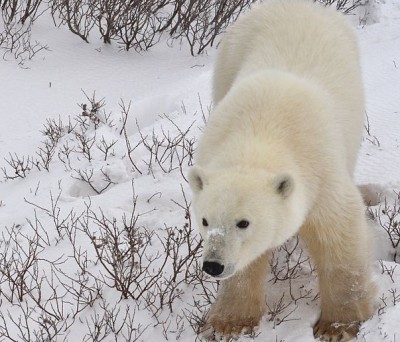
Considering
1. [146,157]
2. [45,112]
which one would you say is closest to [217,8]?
[45,112]

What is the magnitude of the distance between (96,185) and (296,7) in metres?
1.95

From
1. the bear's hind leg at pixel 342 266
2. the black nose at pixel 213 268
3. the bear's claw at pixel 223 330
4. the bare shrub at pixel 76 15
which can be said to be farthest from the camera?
the bare shrub at pixel 76 15

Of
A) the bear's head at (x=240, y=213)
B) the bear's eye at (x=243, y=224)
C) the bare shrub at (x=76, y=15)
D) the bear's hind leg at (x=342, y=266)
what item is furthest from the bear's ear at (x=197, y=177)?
the bare shrub at (x=76, y=15)

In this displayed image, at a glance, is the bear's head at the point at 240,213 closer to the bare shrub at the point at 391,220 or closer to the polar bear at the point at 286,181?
the polar bear at the point at 286,181

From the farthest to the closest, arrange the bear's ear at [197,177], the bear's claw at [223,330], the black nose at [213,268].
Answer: the bear's claw at [223,330] → the bear's ear at [197,177] → the black nose at [213,268]

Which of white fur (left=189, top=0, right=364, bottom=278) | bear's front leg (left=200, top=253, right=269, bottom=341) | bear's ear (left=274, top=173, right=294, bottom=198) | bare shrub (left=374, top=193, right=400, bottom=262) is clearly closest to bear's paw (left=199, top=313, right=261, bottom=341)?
bear's front leg (left=200, top=253, right=269, bottom=341)

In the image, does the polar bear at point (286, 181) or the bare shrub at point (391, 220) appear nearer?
the polar bear at point (286, 181)

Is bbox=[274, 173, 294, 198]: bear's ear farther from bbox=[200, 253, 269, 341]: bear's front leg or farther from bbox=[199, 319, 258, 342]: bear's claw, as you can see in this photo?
bbox=[199, 319, 258, 342]: bear's claw

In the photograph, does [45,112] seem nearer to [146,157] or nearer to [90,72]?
[90,72]

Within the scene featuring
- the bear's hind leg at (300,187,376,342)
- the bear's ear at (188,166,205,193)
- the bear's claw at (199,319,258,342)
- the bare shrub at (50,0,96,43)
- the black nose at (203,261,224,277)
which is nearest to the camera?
the black nose at (203,261,224,277)

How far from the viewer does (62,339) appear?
3.25 meters

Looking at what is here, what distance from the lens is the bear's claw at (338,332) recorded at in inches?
120

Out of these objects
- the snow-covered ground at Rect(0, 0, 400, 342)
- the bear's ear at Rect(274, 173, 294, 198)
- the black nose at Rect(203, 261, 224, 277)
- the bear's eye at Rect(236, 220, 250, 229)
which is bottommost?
the snow-covered ground at Rect(0, 0, 400, 342)

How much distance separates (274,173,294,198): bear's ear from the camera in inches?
99.7
